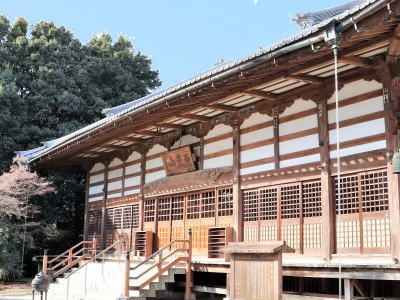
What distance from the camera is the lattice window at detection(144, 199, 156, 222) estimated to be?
1805cm

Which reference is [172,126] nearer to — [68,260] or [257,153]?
[257,153]

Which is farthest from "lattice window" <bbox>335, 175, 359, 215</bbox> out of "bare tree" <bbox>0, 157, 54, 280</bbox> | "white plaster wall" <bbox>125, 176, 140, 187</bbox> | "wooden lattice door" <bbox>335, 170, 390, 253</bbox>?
"bare tree" <bbox>0, 157, 54, 280</bbox>

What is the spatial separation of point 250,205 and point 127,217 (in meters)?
6.92

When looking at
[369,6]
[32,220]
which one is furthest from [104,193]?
[369,6]

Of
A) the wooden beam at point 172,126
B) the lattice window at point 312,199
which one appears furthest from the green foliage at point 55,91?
the lattice window at point 312,199

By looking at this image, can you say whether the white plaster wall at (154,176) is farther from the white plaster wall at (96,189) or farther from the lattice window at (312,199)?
the lattice window at (312,199)

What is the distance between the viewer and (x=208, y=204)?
15.6 meters

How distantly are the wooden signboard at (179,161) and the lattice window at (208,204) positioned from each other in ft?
3.20

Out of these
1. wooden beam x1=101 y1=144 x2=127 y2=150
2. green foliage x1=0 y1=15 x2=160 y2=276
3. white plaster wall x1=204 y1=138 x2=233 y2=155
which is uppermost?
green foliage x1=0 y1=15 x2=160 y2=276

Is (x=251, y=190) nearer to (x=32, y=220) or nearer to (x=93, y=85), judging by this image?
(x=32, y=220)

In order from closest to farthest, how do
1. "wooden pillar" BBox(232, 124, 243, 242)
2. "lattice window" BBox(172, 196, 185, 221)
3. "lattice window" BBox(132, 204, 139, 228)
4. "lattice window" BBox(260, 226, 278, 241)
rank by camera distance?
"lattice window" BBox(260, 226, 278, 241) → "wooden pillar" BBox(232, 124, 243, 242) → "lattice window" BBox(172, 196, 185, 221) → "lattice window" BBox(132, 204, 139, 228)

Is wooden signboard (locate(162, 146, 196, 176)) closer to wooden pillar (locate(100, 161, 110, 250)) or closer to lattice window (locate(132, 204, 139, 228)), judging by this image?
lattice window (locate(132, 204, 139, 228))

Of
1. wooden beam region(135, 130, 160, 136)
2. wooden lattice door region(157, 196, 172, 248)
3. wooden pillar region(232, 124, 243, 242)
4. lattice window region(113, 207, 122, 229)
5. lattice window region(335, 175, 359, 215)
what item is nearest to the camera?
lattice window region(335, 175, 359, 215)

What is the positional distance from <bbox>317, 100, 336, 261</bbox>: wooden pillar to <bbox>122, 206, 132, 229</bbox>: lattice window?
9.23 metres
